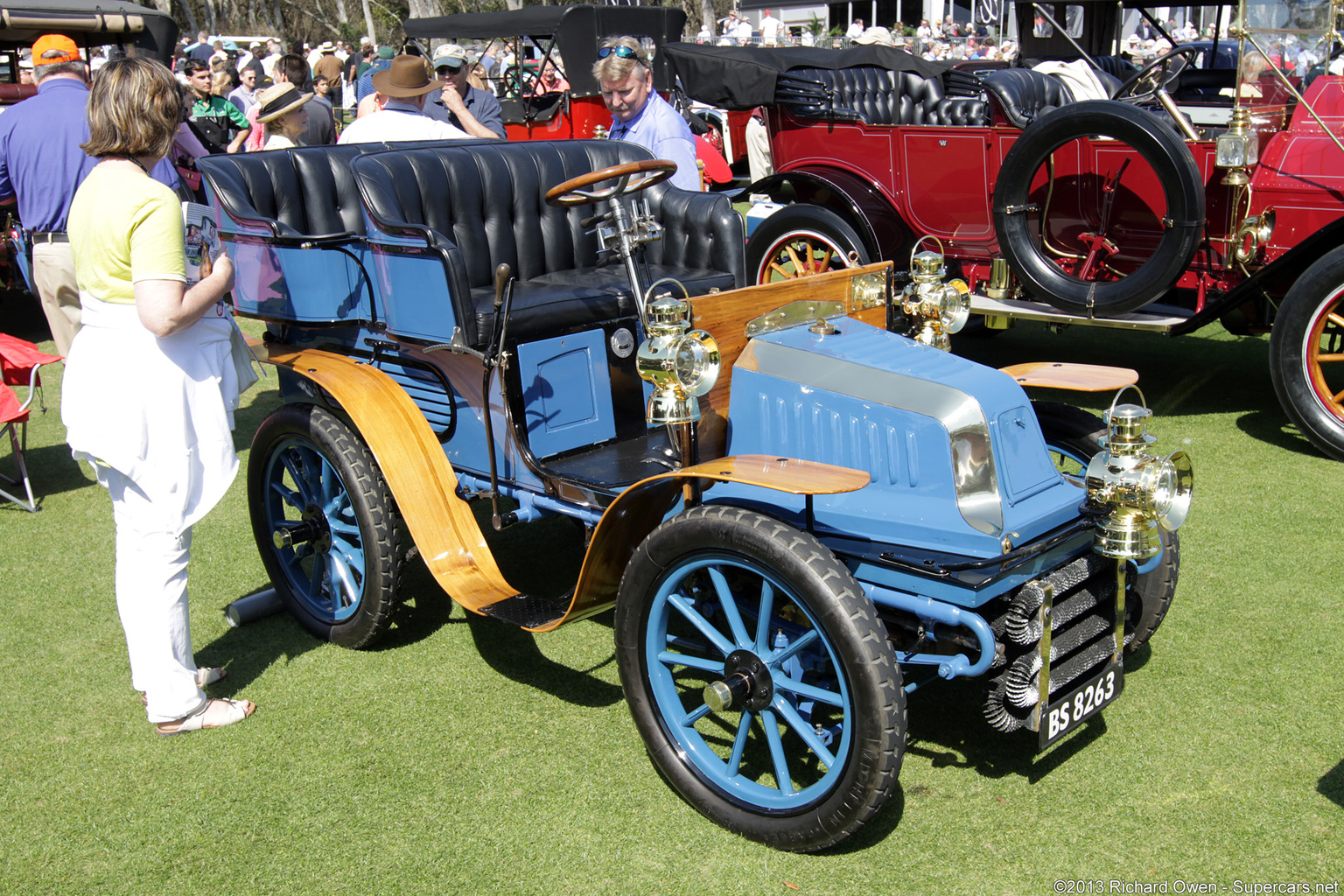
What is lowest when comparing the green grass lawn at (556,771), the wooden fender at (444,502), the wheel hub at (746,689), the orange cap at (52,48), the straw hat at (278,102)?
the green grass lawn at (556,771)

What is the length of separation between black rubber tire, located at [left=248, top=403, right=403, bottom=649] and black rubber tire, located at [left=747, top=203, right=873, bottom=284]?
3344 mm

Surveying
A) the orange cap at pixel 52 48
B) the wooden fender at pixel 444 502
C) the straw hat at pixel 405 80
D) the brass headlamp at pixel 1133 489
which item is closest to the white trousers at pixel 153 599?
the wooden fender at pixel 444 502

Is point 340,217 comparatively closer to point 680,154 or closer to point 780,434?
point 680,154

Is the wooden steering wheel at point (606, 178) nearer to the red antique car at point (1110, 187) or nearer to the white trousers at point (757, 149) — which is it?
the red antique car at point (1110, 187)

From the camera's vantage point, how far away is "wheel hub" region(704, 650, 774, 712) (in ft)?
7.82

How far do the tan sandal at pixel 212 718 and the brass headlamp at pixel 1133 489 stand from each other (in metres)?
2.41

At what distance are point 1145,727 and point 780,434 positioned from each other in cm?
130

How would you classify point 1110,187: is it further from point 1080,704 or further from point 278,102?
point 278,102

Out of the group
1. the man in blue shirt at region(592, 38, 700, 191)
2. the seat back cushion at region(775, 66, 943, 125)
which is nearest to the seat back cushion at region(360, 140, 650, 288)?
the man in blue shirt at region(592, 38, 700, 191)

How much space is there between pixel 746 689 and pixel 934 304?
1374 mm

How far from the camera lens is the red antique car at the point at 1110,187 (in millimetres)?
4750

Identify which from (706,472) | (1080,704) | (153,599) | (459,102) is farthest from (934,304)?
(459,102)

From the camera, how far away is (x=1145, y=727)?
113 inches

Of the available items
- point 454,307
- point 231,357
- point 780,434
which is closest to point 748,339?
point 780,434
